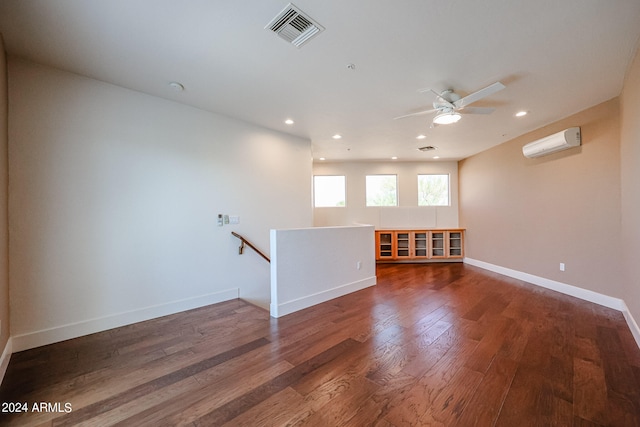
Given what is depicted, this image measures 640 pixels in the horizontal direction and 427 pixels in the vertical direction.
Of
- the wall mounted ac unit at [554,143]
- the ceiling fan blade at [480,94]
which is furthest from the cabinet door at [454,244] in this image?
the ceiling fan blade at [480,94]

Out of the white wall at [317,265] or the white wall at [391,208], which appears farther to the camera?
the white wall at [391,208]

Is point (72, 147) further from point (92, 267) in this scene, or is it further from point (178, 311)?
point (178, 311)

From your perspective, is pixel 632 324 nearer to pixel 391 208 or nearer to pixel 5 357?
pixel 391 208

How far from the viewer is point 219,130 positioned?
11.9 feet

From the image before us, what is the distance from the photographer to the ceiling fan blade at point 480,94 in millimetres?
2379

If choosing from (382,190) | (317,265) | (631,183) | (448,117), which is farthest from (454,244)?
(317,265)

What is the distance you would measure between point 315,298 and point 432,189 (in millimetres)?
5245

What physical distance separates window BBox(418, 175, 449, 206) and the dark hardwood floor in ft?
13.5

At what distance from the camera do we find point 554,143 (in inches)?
149

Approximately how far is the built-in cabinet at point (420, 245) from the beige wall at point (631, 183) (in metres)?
3.60

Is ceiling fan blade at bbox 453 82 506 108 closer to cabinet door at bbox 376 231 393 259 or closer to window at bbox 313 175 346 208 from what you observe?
cabinet door at bbox 376 231 393 259

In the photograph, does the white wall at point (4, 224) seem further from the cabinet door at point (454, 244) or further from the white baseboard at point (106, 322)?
the cabinet door at point (454, 244)

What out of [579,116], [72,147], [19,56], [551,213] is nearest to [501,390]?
[551,213]

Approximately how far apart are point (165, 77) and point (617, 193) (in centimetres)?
571
